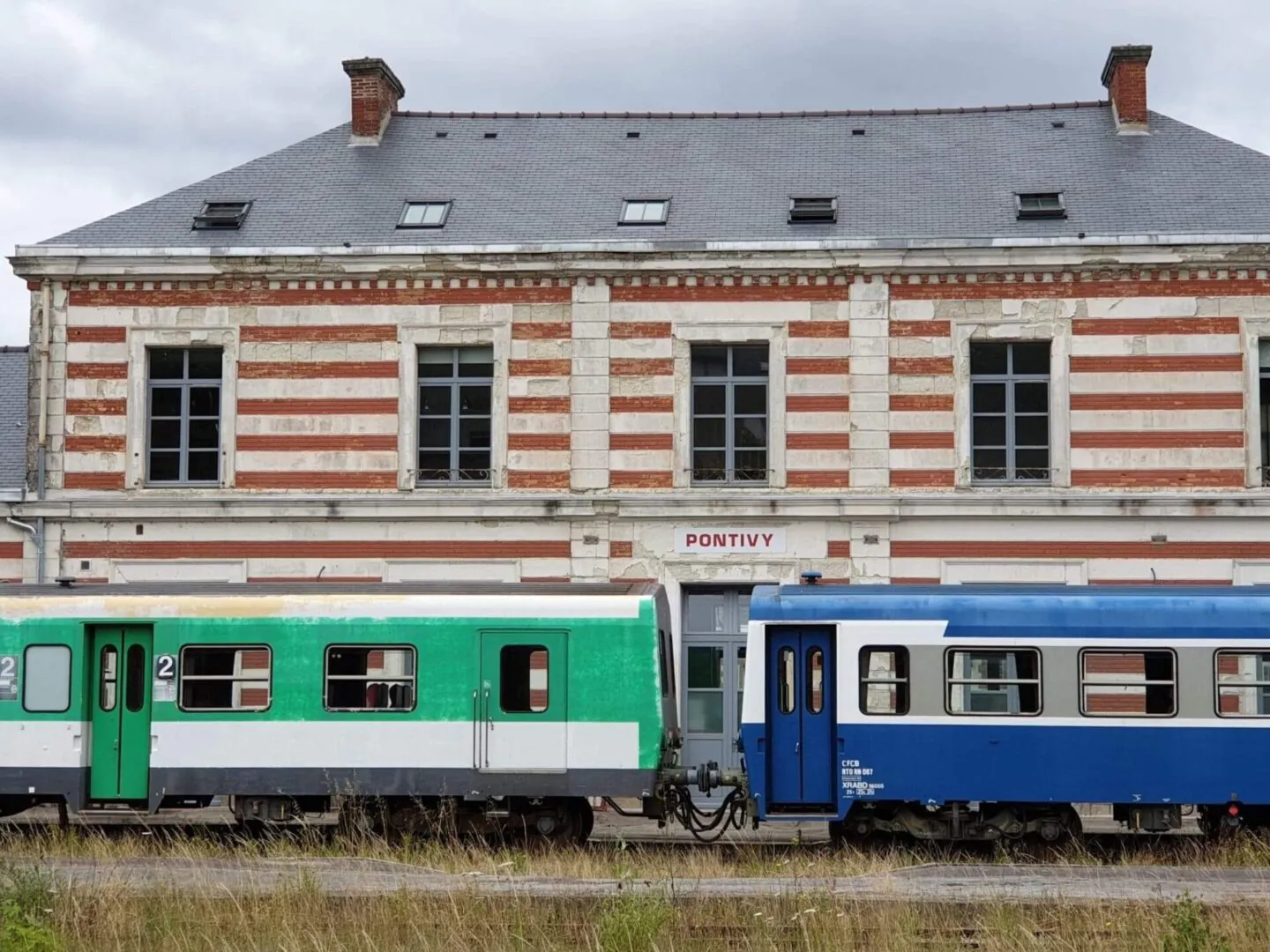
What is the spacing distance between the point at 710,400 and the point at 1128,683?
26.2 ft

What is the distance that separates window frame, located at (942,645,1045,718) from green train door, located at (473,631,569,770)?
3.83 meters

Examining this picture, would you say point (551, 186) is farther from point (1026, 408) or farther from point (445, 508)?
point (1026, 408)

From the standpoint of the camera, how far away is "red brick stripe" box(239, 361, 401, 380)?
24.0m

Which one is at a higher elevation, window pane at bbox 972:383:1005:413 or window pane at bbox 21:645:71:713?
window pane at bbox 972:383:1005:413

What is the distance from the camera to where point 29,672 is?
18516 mm

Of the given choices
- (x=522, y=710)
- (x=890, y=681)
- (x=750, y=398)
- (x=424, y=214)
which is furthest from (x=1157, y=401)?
(x=424, y=214)

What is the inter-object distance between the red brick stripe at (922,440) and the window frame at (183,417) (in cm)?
909

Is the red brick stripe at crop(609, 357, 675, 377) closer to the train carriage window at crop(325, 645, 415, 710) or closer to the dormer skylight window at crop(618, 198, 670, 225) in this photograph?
the dormer skylight window at crop(618, 198, 670, 225)

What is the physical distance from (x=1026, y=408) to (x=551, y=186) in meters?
7.75

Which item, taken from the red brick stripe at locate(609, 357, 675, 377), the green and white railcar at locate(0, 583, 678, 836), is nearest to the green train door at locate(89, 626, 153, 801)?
the green and white railcar at locate(0, 583, 678, 836)

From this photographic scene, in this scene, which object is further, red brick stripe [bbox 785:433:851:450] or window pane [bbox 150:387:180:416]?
window pane [bbox 150:387:180:416]

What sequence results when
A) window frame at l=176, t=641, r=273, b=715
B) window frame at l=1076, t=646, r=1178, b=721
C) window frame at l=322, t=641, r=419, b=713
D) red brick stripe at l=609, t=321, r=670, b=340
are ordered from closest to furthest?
window frame at l=1076, t=646, r=1178, b=721 < window frame at l=322, t=641, r=419, b=713 < window frame at l=176, t=641, r=273, b=715 < red brick stripe at l=609, t=321, r=670, b=340

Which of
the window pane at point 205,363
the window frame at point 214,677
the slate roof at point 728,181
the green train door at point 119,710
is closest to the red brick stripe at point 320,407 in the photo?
the window pane at point 205,363

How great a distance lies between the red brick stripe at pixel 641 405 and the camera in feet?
77.6
